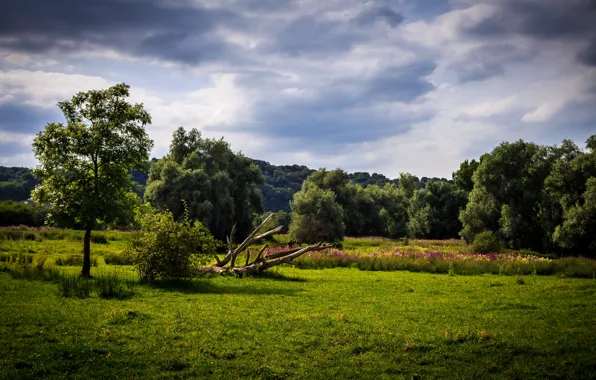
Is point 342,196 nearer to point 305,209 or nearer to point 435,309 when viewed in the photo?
point 305,209

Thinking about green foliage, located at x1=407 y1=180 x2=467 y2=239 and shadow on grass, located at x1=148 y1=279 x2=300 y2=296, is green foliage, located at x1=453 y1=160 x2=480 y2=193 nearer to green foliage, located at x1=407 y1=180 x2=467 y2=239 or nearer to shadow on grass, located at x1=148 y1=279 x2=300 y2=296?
green foliage, located at x1=407 y1=180 x2=467 y2=239

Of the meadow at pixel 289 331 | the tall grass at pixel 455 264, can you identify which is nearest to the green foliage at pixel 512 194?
the tall grass at pixel 455 264

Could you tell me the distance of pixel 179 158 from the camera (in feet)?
259

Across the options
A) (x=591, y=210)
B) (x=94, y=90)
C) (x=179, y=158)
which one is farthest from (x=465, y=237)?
(x=94, y=90)

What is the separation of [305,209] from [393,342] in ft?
182

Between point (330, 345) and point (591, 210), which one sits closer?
point (330, 345)

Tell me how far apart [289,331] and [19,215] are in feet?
229

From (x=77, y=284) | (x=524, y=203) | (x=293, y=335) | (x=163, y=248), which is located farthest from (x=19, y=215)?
(x=524, y=203)

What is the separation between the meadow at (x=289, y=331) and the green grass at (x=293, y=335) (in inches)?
1.6

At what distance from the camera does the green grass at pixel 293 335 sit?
10.9 meters

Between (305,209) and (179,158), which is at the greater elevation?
(179,158)

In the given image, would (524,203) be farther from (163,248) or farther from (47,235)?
(47,235)

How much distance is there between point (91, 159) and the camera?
85.7ft

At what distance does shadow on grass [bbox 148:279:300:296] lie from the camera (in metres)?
21.9
